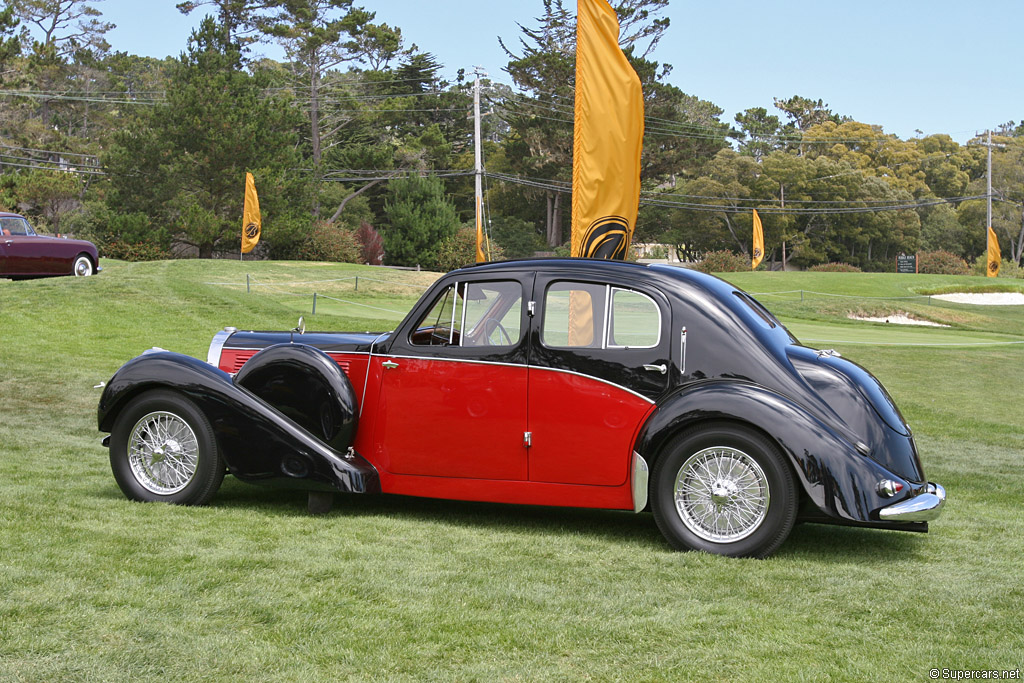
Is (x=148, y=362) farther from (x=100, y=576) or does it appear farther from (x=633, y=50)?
(x=633, y=50)

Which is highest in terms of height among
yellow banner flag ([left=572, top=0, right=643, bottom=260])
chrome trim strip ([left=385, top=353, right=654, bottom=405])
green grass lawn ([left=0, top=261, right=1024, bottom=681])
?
yellow banner flag ([left=572, top=0, right=643, bottom=260])

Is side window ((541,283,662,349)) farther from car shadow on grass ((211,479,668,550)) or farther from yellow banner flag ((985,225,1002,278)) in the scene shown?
yellow banner flag ((985,225,1002,278))

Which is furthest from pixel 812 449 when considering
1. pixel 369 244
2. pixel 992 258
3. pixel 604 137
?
pixel 992 258

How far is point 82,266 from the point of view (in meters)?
26.3

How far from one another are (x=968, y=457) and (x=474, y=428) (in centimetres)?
601

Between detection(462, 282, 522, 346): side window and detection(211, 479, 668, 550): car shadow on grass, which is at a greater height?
detection(462, 282, 522, 346): side window

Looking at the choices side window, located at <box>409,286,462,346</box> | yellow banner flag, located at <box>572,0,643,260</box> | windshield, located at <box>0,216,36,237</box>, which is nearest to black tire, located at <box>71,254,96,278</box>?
windshield, located at <box>0,216,36,237</box>

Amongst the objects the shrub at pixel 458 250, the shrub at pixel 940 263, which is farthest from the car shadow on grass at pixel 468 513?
the shrub at pixel 940 263

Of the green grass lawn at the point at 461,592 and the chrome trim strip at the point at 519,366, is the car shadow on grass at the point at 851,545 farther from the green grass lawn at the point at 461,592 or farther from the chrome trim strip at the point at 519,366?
the chrome trim strip at the point at 519,366

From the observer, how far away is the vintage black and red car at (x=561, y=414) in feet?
17.9

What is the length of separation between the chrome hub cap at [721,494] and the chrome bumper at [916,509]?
2.12ft

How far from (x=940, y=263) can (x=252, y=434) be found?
236 feet

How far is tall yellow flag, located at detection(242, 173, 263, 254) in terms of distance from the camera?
4362cm

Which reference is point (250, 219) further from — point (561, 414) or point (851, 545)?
point (851, 545)
